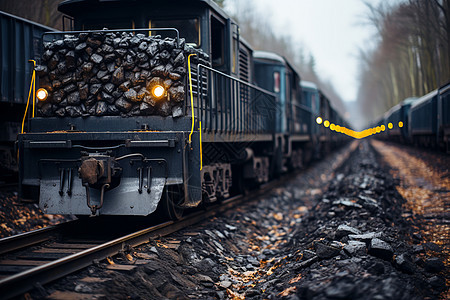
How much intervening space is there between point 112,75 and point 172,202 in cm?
198

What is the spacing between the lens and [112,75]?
6266mm

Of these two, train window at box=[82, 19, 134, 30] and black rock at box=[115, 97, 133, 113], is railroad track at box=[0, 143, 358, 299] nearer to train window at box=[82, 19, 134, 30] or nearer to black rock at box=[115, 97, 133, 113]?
black rock at box=[115, 97, 133, 113]

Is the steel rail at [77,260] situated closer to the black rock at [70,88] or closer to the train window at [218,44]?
the black rock at [70,88]

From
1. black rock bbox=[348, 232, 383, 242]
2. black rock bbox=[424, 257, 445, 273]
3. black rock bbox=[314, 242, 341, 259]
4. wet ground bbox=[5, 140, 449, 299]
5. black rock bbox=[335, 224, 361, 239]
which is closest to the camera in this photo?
wet ground bbox=[5, 140, 449, 299]

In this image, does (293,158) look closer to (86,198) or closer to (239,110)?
(239,110)

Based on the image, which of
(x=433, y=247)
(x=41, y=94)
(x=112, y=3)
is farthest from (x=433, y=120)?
(x=41, y=94)

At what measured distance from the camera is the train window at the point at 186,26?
7.27m

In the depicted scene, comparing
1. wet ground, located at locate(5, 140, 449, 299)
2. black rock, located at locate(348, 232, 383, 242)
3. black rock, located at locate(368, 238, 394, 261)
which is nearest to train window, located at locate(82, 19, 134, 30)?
wet ground, located at locate(5, 140, 449, 299)

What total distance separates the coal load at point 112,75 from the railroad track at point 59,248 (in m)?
1.61

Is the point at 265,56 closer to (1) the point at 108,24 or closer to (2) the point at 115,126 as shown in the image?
(1) the point at 108,24

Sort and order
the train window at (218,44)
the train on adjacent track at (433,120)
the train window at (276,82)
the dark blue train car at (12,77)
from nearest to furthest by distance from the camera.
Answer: the train window at (218,44)
the dark blue train car at (12,77)
the train window at (276,82)
the train on adjacent track at (433,120)

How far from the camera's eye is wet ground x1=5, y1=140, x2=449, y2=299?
164 inches

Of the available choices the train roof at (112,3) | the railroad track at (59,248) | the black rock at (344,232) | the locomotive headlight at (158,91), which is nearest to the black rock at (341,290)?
the black rock at (344,232)

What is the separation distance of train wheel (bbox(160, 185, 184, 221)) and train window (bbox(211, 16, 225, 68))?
2.51 meters
